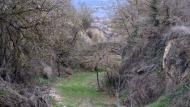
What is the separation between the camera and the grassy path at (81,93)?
108 ft

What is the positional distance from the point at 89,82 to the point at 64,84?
10.6 ft

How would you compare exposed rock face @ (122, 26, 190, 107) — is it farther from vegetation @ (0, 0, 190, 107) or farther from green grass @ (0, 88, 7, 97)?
green grass @ (0, 88, 7, 97)

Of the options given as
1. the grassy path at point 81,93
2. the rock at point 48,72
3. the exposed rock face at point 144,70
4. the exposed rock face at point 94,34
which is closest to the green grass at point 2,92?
the exposed rock face at point 144,70

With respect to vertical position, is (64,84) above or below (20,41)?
below

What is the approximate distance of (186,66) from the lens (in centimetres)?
2283

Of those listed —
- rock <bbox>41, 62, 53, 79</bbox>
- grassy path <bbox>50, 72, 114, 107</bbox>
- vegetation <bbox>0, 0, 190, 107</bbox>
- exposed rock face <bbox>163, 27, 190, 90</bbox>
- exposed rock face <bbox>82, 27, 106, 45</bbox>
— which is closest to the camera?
vegetation <bbox>0, 0, 190, 107</bbox>

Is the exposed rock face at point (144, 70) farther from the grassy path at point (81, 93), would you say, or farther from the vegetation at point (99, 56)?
the grassy path at point (81, 93)

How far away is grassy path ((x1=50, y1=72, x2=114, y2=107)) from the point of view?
3283cm

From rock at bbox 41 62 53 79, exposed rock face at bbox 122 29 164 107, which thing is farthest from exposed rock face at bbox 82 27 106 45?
exposed rock face at bbox 122 29 164 107

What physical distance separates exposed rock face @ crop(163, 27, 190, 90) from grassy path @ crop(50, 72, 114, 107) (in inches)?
316

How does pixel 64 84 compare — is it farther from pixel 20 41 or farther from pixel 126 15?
pixel 20 41

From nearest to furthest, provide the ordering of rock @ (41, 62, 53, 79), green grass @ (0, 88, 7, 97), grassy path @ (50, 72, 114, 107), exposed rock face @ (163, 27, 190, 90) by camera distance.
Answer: green grass @ (0, 88, 7, 97) < exposed rock face @ (163, 27, 190, 90) < grassy path @ (50, 72, 114, 107) < rock @ (41, 62, 53, 79)

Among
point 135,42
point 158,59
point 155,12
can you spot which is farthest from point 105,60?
point 158,59

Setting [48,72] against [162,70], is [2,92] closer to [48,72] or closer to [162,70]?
[162,70]
